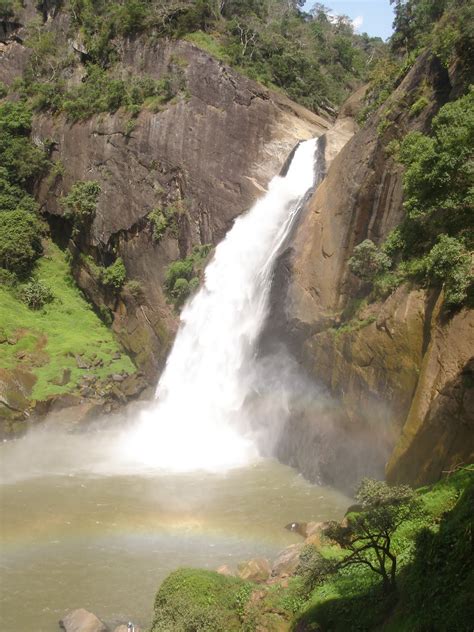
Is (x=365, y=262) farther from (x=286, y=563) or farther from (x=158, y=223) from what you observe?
(x=158, y=223)

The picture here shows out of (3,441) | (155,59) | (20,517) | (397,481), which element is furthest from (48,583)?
(155,59)

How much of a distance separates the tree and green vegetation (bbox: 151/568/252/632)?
1.84m

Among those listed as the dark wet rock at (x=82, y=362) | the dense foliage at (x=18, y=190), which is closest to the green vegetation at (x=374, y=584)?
the dark wet rock at (x=82, y=362)

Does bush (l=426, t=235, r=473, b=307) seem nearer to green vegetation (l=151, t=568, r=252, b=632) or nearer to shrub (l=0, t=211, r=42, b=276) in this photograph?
green vegetation (l=151, t=568, r=252, b=632)

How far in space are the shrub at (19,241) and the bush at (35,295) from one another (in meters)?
2.05

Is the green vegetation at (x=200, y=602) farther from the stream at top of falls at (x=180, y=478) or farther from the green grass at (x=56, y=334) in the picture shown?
the green grass at (x=56, y=334)

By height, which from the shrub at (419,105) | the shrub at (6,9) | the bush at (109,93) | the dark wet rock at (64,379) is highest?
the shrub at (6,9)

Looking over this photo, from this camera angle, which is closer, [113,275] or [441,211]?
[441,211]

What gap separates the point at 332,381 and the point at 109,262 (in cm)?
2089

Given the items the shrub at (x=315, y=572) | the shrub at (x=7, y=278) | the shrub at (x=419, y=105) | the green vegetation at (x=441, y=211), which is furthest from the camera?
the shrub at (x=7, y=278)

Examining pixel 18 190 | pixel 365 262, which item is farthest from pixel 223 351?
pixel 18 190

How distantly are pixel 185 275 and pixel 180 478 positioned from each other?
14.8 meters

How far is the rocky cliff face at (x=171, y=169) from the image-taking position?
30.6m

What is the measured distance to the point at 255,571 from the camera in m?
10.6
